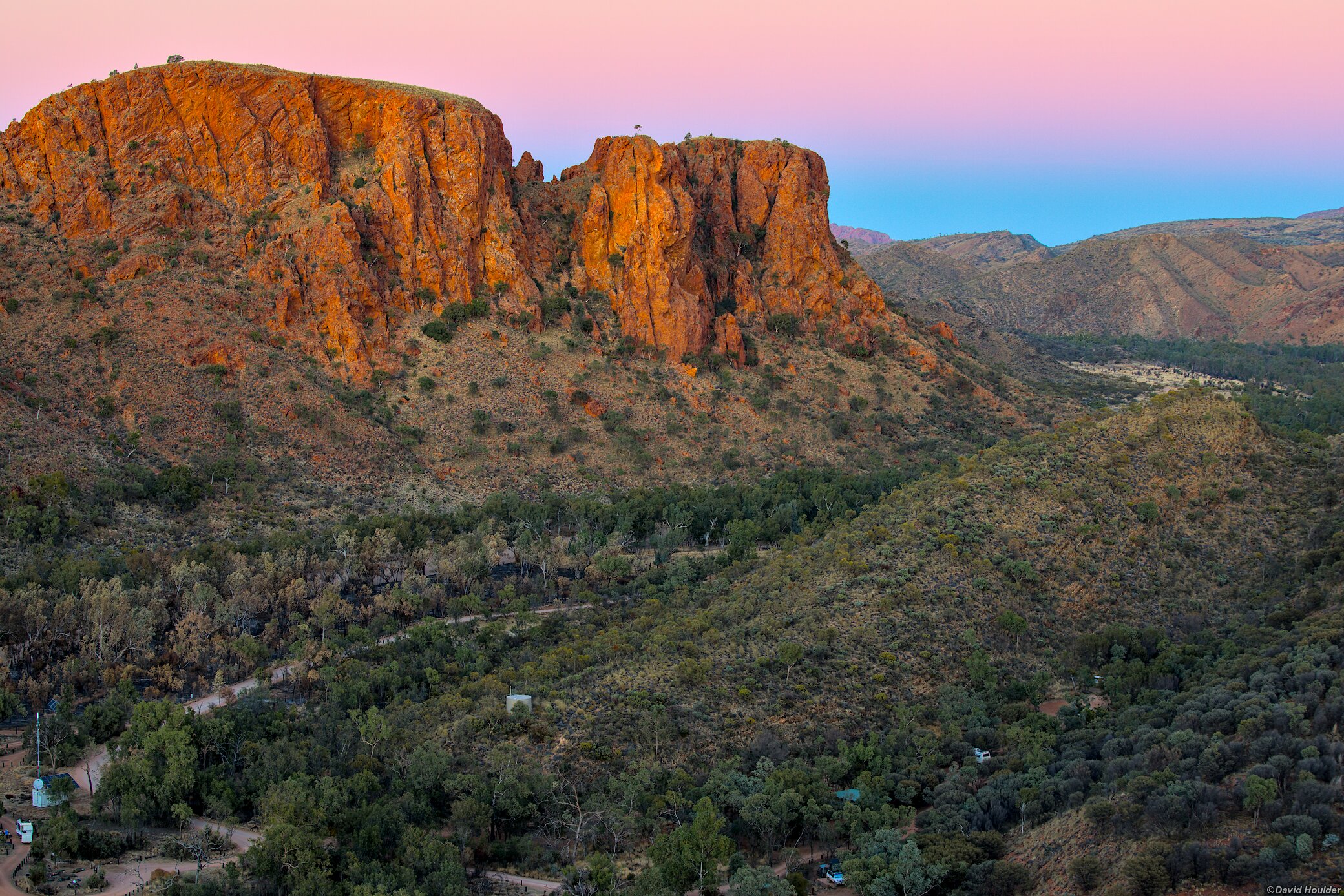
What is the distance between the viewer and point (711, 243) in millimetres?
73188

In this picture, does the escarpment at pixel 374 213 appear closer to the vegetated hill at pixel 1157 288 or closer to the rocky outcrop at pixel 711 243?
the rocky outcrop at pixel 711 243

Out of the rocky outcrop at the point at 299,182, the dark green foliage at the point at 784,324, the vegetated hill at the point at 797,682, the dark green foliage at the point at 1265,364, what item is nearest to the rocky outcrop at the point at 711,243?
the dark green foliage at the point at 784,324

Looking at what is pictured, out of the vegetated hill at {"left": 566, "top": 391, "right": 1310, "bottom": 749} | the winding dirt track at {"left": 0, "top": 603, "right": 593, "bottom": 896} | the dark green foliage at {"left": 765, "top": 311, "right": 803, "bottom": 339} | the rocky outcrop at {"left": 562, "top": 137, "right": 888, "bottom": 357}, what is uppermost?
the rocky outcrop at {"left": 562, "top": 137, "right": 888, "bottom": 357}

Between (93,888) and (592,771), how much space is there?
1277 centimetres

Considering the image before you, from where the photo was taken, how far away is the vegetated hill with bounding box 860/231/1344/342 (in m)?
152

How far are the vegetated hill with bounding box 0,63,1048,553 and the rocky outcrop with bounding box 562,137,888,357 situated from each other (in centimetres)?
24

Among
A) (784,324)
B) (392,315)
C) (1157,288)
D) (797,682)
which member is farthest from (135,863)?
(1157,288)

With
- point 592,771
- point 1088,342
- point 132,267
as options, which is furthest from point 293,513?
point 1088,342

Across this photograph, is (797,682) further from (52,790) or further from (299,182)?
(299,182)

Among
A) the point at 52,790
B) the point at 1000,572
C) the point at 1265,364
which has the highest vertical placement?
the point at 1265,364

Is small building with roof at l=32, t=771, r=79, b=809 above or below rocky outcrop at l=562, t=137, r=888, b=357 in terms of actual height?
below

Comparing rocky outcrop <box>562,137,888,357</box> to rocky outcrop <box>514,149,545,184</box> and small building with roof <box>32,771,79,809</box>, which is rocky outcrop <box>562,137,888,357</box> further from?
small building with roof <box>32,771,79,809</box>

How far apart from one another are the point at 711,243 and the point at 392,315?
80.2ft

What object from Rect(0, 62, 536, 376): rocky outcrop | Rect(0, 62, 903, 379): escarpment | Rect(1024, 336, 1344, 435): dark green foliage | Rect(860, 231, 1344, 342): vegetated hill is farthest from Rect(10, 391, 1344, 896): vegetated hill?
Rect(860, 231, 1344, 342): vegetated hill
